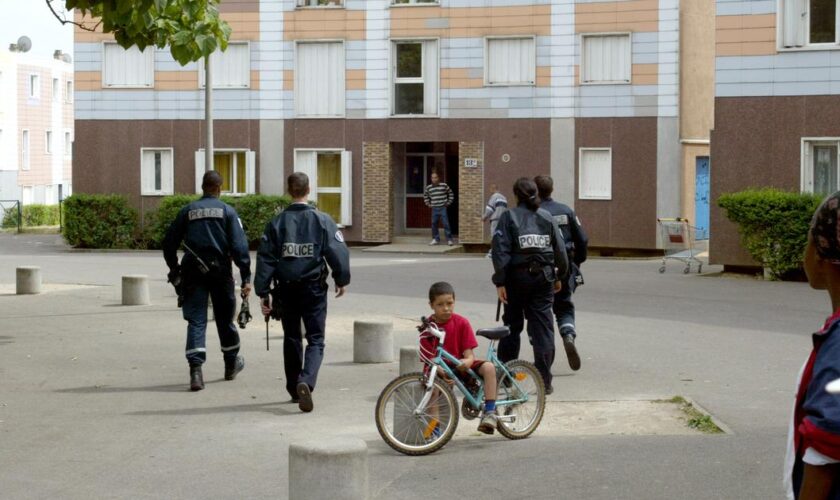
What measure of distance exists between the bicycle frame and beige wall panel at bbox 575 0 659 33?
27.2 metres

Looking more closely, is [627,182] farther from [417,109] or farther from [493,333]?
[493,333]

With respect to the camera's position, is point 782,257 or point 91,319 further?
point 782,257

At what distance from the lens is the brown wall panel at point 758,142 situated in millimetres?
26500

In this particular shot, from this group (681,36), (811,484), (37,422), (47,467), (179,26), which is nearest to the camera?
(811,484)

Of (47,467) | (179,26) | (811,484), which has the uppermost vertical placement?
(179,26)

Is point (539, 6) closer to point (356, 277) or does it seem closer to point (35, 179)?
point (356, 277)

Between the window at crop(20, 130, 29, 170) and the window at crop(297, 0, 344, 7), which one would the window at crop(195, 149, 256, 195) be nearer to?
the window at crop(297, 0, 344, 7)

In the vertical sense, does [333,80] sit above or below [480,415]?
above

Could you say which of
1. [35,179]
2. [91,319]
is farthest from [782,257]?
[35,179]

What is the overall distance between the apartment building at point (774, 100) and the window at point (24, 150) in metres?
54.1

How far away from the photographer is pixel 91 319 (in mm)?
18672

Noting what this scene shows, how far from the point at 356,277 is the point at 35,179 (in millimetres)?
53298

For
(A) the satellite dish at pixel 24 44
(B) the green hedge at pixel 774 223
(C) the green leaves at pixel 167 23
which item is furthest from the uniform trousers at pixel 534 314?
(A) the satellite dish at pixel 24 44

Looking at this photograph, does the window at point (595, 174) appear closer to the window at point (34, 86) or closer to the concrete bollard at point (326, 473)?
the concrete bollard at point (326, 473)
